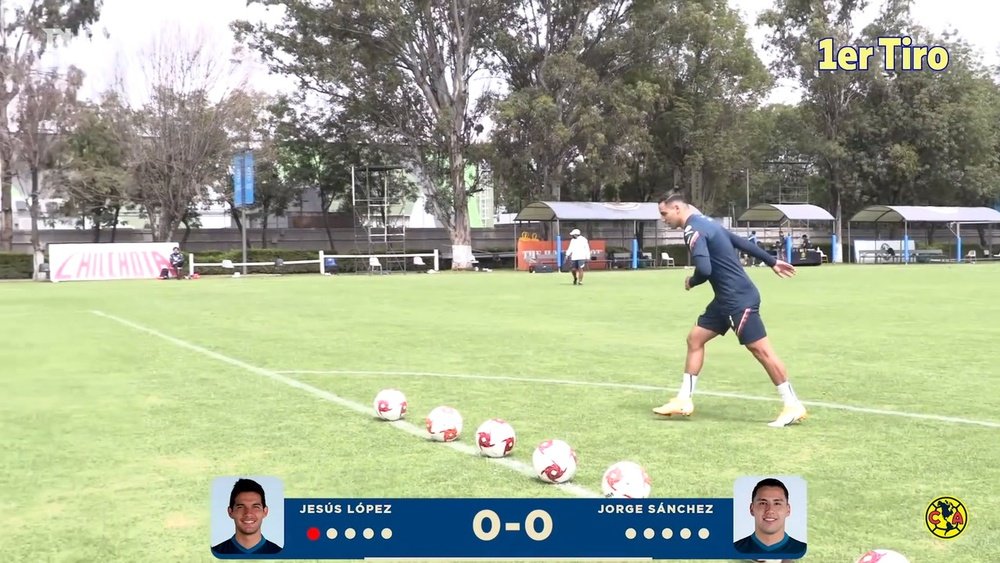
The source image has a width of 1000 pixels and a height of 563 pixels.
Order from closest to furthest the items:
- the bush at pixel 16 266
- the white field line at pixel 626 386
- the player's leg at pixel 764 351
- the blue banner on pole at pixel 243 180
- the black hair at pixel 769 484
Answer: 1. the black hair at pixel 769 484
2. the player's leg at pixel 764 351
3. the white field line at pixel 626 386
4. the blue banner on pole at pixel 243 180
5. the bush at pixel 16 266

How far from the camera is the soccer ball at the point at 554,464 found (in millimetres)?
5352

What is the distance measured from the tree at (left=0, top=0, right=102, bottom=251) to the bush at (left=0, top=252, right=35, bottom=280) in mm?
4519

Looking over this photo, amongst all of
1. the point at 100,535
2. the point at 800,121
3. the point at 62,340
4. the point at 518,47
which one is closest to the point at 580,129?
the point at 518,47

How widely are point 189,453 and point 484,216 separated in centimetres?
8012

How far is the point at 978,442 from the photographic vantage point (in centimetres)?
654

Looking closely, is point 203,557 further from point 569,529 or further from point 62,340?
point 62,340

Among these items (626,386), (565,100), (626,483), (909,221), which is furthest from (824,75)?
(626,483)

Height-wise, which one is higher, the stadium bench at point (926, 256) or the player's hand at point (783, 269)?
the player's hand at point (783, 269)

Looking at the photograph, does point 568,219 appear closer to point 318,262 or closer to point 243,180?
point 318,262

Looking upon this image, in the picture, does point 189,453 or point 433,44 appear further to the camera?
point 433,44

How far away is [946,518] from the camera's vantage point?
4578mm

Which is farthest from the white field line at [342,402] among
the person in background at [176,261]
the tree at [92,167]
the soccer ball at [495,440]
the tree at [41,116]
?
the tree at [92,167]

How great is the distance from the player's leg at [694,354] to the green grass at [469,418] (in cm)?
19

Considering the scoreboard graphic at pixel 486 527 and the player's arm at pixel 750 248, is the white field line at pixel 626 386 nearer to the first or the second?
the player's arm at pixel 750 248
